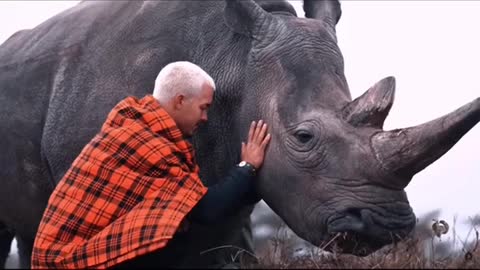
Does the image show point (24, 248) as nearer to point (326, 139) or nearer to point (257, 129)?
point (257, 129)

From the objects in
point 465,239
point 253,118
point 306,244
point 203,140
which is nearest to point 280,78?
point 253,118

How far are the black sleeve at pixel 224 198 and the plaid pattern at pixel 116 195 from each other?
98mm

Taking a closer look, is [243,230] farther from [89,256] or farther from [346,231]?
[89,256]

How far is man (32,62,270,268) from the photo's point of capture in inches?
207

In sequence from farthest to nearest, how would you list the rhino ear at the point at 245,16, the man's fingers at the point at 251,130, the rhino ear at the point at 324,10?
the rhino ear at the point at 324,10, the rhino ear at the point at 245,16, the man's fingers at the point at 251,130

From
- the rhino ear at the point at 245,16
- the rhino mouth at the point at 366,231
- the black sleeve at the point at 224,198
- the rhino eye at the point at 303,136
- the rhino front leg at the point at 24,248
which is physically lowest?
the rhino front leg at the point at 24,248

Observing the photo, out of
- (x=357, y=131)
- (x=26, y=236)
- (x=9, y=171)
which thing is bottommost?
(x=26, y=236)

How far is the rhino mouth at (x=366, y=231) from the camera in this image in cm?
568

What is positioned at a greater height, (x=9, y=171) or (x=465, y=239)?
(x=465, y=239)

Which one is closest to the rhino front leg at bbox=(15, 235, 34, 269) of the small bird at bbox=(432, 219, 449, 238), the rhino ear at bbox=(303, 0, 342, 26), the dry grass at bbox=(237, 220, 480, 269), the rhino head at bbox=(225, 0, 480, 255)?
the rhino head at bbox=(225, 0, 480, 255)

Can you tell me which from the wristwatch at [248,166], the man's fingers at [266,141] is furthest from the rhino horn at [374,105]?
the wristwatch at [248,166]

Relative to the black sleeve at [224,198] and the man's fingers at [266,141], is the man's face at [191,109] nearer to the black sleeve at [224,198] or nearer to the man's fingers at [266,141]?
the black sleeve at [224,198]

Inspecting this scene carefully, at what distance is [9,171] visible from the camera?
26.3 ft

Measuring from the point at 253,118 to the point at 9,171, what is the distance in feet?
8.16
